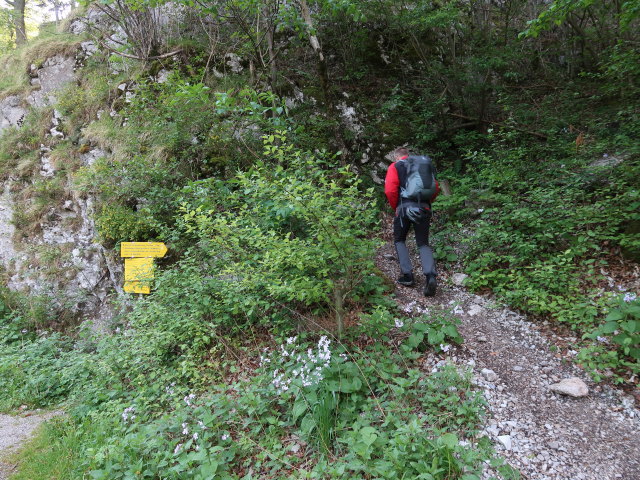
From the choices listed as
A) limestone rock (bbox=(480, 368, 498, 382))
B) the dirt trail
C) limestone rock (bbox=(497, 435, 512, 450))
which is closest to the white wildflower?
the dirt trail

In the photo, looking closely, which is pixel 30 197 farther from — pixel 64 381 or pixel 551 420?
pixel 551 420

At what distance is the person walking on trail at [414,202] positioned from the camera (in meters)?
5.02

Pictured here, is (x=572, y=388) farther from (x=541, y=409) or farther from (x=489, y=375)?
(x=489, y=375)

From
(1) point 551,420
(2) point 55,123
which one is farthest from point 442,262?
(2) point 55,123

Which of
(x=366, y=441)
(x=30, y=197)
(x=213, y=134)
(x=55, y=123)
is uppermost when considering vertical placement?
(x=55, y=123)

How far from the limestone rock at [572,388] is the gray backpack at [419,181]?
2767 millimetres

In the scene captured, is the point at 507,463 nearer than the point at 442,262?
Yes

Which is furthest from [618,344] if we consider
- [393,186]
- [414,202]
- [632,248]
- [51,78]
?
[51,78]

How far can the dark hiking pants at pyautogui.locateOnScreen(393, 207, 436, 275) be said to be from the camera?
16.7 ft

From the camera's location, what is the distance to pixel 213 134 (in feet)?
23.0

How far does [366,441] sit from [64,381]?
5.09m

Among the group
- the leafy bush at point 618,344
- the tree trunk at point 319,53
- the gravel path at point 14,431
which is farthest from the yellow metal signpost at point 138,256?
the leafy bush at point 618,344

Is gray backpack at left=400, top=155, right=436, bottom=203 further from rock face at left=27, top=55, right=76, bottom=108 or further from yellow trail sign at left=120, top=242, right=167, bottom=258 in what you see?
rock face at left=27, top=55, right=76, bottom=108

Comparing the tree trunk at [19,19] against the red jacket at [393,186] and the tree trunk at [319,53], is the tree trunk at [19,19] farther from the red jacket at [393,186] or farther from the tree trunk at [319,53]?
the red jacket at [393,186]
